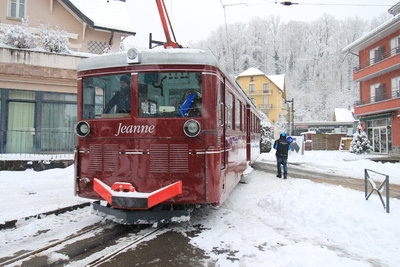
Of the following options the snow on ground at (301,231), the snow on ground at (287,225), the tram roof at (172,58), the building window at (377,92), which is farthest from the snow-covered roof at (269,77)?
the tram roof at (172,58)

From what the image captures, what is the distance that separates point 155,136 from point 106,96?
1.23m

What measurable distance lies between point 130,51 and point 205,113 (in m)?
1.65

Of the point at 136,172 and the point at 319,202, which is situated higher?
the point at 136,172

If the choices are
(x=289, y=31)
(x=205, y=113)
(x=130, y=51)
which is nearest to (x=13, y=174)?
(x=130, y=51)

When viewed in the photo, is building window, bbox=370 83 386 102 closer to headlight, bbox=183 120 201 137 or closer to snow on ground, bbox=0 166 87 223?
snow on ground, bbox=0 166 87 223

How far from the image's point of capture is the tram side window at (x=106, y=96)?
16.9 feet

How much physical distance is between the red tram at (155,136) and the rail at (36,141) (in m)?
8.51

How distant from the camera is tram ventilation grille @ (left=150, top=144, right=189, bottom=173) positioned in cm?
490

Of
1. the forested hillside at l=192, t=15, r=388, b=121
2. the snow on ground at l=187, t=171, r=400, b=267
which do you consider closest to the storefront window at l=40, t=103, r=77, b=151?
the snow on ground at l=187, t=171, r=400, b=267

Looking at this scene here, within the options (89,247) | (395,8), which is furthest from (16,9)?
(395,8)

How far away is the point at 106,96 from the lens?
5.33 metres

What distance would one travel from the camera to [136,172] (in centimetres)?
496

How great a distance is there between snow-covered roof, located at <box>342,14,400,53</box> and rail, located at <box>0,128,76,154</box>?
2246 centimetres

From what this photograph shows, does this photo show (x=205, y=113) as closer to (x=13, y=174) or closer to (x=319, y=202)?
(x=319, y=202)
